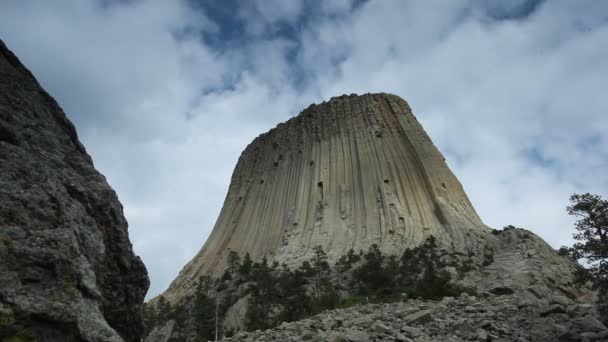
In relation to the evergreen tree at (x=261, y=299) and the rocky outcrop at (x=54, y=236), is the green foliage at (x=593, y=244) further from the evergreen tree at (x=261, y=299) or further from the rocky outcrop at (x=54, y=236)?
the evergreen tree at (x=261, y=299)

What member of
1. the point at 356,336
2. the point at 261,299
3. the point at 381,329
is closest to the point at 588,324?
the point at 381,329

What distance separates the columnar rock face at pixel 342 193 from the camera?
31938 millimetres

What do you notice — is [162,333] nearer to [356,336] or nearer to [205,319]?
[205,319]

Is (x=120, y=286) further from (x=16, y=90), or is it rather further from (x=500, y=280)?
(x=500, y=280)

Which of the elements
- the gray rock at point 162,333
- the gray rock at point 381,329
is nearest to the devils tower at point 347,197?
the gray rock at point 162,333

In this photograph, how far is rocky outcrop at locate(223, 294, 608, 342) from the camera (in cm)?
643

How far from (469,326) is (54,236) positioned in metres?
6.34

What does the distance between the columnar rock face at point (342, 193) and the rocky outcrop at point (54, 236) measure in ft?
83.4

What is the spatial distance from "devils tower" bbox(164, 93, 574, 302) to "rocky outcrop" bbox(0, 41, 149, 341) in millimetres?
22858

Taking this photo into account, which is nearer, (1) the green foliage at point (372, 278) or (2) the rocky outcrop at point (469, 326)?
(2) the rocky outcrop at point (469, 326)

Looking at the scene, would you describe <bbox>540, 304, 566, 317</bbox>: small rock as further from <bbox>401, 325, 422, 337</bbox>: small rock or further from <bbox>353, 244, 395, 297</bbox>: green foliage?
<bbox>353, 244, 395, 297</bbox>: green foliage

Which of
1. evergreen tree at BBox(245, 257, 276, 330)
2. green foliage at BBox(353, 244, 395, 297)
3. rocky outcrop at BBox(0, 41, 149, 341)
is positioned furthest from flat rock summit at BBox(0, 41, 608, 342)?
green foliage at BBox(353, 244, 395, 297)

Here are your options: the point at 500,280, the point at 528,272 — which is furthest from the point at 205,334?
the point at 528,272

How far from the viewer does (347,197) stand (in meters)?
36.2
